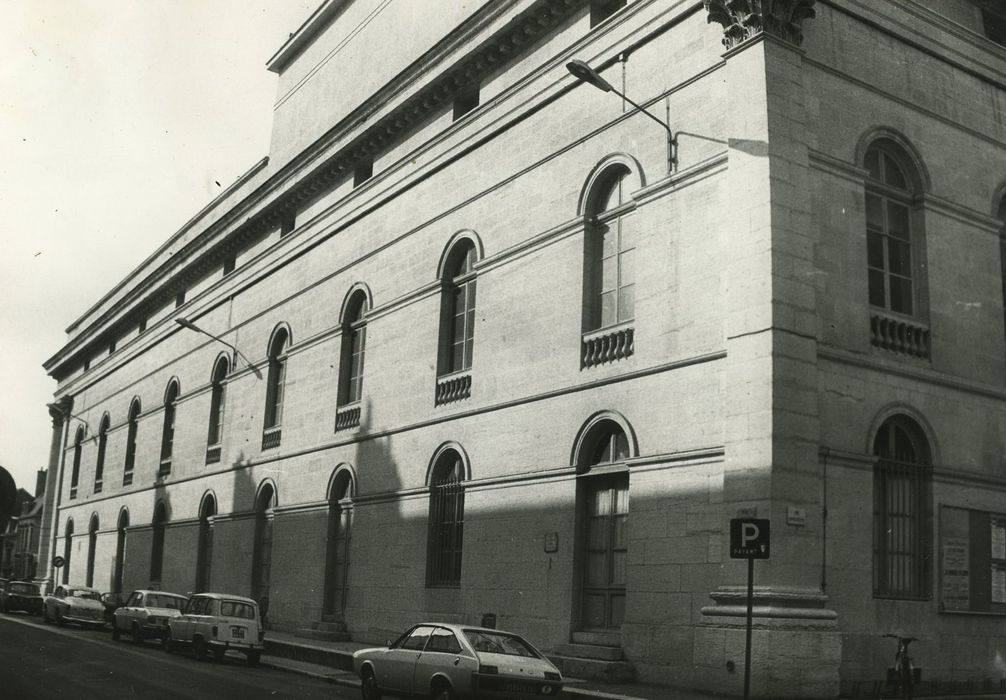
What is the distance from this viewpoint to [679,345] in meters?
18.4

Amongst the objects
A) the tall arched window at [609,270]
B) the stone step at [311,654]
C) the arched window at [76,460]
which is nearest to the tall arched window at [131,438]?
the arched window at [76,460]

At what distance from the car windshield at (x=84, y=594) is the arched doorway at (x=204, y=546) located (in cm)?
317

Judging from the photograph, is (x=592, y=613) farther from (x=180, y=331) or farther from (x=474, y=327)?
(x=180, y=331)

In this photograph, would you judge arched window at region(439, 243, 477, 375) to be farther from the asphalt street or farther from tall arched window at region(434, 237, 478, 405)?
the asphalt street

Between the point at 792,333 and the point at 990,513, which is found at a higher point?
the point at 792,333

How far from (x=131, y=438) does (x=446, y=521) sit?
28.3m

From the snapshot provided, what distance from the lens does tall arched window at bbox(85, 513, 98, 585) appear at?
5106cm

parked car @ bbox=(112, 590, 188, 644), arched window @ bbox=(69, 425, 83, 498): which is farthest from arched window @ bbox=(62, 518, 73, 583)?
parked car @ bbox=(112, 590, 188, 644)

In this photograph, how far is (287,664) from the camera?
2398 centimetres

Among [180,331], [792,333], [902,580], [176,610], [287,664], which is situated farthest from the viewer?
[180,331]

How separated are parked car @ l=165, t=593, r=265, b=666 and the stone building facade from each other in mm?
3130

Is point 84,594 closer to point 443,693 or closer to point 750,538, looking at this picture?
point 443,693

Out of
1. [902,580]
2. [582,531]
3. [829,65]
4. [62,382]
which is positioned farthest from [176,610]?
[62,382]

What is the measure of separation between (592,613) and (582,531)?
4.73ft
